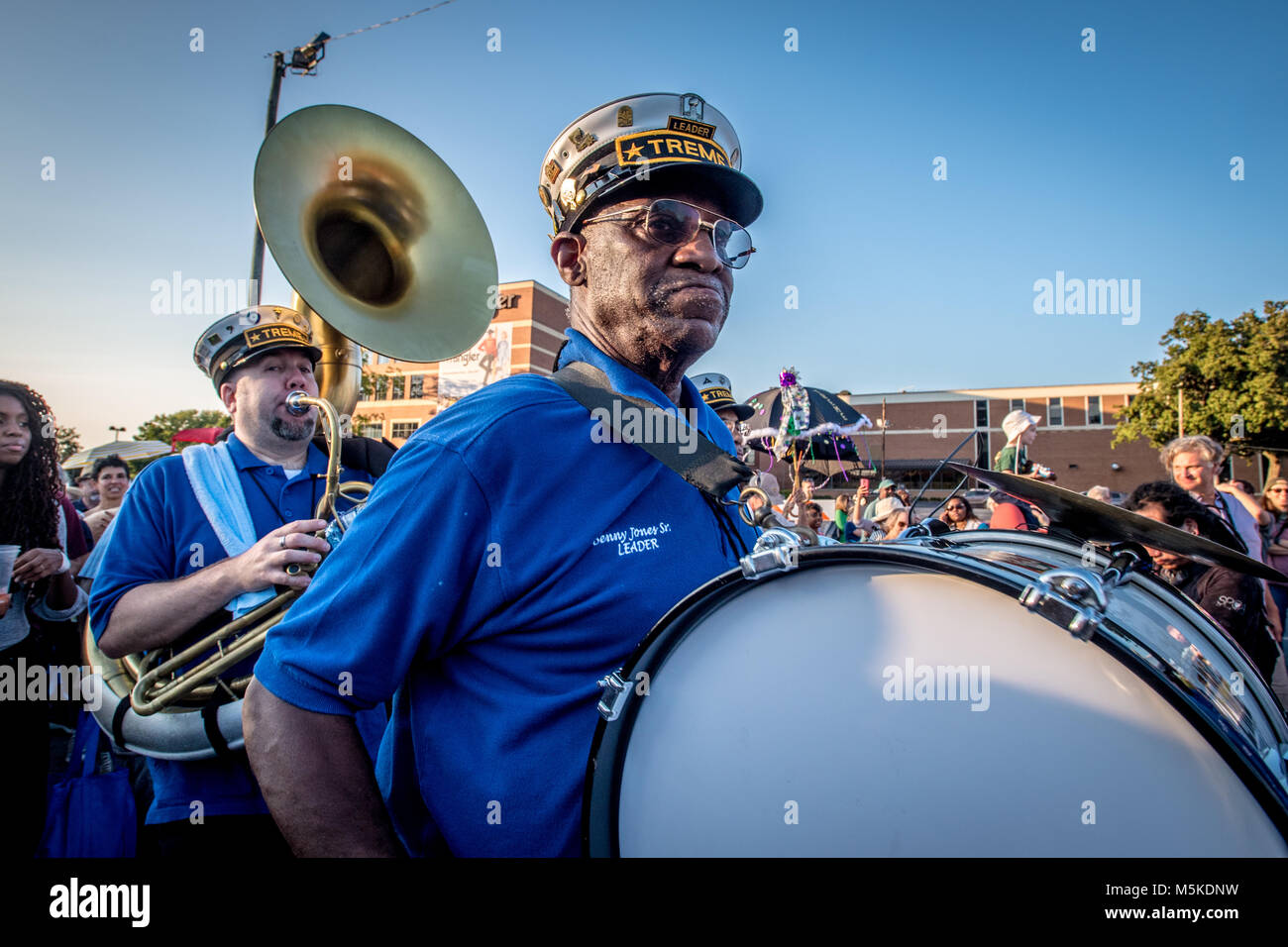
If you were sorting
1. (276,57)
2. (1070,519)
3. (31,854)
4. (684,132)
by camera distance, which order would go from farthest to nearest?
(276,57)
(31,854)
(684,132)
(1070,519)

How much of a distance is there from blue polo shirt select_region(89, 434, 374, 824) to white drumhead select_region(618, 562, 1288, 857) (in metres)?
1.44

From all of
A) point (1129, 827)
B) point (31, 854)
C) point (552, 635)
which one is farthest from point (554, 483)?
point (31, 854)

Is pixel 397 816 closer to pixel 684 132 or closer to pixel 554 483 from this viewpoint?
pixel 554 483

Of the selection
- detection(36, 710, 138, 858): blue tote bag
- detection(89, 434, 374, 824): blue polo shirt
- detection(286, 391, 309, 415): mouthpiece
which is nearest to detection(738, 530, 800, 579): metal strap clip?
detection(89, 434, 374, 824): blue polo shirt

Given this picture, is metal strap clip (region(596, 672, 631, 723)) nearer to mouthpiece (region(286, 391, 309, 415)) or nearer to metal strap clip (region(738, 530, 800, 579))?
metal strap clip (region(738, 530, 800, 579))

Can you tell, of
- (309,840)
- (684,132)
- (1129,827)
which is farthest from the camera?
(684,132)

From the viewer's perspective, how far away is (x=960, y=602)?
969 millimetres

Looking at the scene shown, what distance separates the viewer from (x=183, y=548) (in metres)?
2.54

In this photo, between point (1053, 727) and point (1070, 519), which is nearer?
point (1053, 727)

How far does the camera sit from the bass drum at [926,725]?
842mm

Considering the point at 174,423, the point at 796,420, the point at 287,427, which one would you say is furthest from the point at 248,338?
the point at 174,423

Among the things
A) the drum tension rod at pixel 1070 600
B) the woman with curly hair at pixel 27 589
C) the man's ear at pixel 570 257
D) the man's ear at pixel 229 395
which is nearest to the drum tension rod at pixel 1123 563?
the drum tension rod at pixel 1070 600
